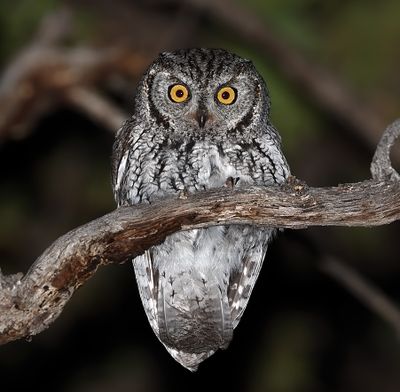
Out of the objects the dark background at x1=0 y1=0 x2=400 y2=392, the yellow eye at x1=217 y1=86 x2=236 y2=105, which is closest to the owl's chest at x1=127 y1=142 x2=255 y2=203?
the yellow eye at x1=217 y1=86 x2=236 y2=105

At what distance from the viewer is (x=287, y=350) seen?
8.06 meters

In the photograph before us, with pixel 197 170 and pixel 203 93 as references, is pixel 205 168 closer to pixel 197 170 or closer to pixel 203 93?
pixel 197 170

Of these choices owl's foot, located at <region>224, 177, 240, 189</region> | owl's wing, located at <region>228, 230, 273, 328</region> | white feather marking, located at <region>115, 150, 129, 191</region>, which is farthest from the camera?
owl's wing, located at <region>228, 230, 273, 328</region>

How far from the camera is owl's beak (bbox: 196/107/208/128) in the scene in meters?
4.05

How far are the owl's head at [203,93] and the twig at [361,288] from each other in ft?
6.14

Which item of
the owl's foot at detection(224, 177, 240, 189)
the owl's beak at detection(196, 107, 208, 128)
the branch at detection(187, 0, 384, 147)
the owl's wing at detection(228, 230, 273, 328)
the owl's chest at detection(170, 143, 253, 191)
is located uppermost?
the branch at detection(187, 0, 384, 147)

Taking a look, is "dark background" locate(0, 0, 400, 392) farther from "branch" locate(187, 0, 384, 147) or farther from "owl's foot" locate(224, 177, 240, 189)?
"owl's foot" locate(224, 177, 240, 189)

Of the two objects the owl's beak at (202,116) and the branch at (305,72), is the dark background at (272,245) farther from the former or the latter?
the owl's beak at (202,116)

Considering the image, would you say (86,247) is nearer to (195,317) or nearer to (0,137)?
(195,317)

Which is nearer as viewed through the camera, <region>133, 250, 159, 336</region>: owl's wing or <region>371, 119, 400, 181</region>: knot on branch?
<region>371, 119, 400, 181</region>: knot on branch

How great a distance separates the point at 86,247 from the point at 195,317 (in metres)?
1.13

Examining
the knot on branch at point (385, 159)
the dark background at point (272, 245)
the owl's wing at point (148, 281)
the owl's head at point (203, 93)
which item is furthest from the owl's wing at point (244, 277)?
the dark background at point (272, 245)

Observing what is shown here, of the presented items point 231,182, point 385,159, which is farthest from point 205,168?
point 385,159

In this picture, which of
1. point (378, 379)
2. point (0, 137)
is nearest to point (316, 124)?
point (0, 137)
